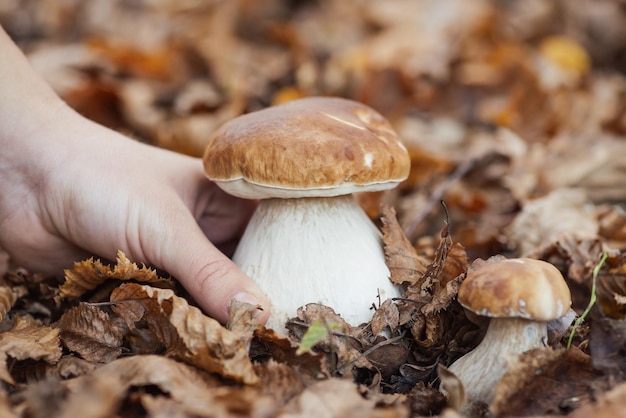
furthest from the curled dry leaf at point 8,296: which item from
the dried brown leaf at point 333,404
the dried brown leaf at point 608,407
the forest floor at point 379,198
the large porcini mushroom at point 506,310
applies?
the dried brown leaf at point 608,407

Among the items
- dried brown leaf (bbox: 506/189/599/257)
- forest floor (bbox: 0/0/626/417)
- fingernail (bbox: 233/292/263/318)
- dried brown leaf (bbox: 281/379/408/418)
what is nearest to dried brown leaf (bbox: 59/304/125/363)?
forest floor (bbox: 0/0/626/417)

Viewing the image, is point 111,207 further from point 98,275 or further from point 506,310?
point 506,310

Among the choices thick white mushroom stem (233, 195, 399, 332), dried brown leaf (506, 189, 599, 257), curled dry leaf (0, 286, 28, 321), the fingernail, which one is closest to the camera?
the fingernail

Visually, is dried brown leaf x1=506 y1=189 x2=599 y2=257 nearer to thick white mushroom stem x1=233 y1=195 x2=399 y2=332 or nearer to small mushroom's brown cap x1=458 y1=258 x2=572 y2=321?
thick white mushroom stem x1=233 y1=195 x2=399 y2=332

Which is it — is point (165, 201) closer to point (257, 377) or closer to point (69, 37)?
point (257, 377)

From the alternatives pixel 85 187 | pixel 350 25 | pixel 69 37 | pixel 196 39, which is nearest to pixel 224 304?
pixel 85 187
